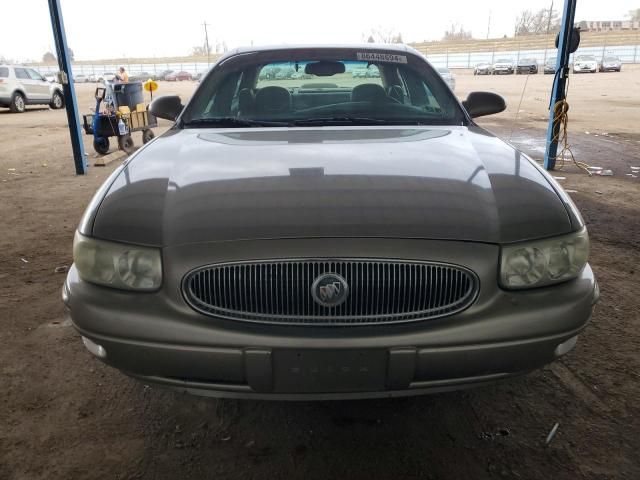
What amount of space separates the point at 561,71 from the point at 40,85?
17878mm

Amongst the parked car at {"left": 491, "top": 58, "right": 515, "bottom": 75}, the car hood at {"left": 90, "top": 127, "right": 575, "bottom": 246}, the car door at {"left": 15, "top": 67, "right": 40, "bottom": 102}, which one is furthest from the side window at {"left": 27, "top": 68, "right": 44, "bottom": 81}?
the parked car at {"left": 491, "top": 58, "right": 515, "bottom": 75}

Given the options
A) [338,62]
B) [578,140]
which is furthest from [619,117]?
[338,62]

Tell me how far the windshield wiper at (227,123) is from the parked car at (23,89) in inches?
677

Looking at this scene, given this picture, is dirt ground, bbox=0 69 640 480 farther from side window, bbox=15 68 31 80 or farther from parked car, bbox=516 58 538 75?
parked car, bbox=516 58 538 75

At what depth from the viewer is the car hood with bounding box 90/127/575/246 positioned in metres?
1.68

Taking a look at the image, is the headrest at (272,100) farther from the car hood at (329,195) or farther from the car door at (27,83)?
the car door at (27,83)

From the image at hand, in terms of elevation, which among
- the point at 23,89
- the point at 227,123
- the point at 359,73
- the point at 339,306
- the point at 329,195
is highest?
the point at 359,73

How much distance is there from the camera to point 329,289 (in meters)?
1.62

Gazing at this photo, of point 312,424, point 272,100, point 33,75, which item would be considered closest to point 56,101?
point 33,75

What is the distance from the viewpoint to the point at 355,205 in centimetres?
176

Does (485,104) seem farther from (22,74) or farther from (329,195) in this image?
(22,74)

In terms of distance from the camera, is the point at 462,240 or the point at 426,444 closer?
the point at 462,240

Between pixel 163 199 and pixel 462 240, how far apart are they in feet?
3.36

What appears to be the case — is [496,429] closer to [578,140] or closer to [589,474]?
[589,474]
